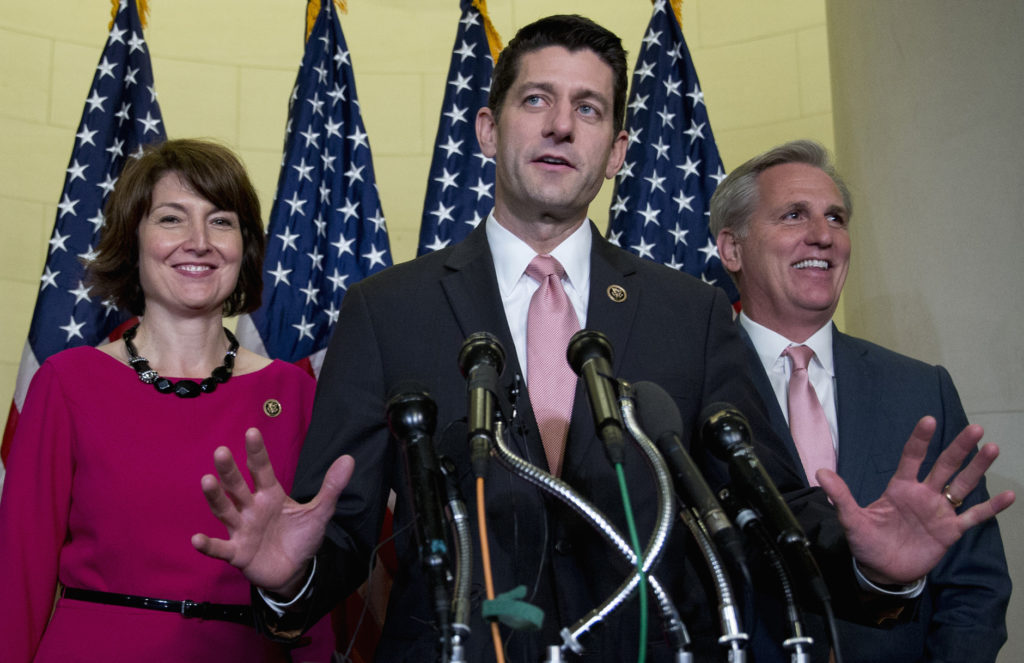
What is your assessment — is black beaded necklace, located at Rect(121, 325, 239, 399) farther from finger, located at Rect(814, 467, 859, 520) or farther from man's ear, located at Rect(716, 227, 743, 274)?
finger, located at Rect(814, 467, 859, 520)

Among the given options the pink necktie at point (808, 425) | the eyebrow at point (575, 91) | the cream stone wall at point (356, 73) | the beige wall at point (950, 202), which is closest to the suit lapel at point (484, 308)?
the eyebrow at point (575, 91)

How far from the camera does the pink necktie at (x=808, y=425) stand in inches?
96.6

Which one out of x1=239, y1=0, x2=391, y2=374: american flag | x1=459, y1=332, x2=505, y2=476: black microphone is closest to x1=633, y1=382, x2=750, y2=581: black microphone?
x1=459, y1=332, x2=505, y2=476: black microphone

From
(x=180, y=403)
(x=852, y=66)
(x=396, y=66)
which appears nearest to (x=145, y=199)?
(x=180, y=403)

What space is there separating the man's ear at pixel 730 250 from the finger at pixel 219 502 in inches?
77.1

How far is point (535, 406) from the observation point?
1.78 metres

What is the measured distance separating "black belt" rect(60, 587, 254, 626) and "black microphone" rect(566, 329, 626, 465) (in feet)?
4.23

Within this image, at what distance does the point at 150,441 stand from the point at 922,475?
1.78 m

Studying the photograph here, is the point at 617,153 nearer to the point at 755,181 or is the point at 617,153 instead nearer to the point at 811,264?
the point at 811,264

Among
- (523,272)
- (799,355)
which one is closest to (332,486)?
(523,272)

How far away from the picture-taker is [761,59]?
521 cm

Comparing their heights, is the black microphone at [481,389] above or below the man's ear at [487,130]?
below

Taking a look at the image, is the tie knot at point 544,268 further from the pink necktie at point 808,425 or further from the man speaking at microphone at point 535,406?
the pink necktie at point 808,425

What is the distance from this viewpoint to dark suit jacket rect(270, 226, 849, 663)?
1629 mm
